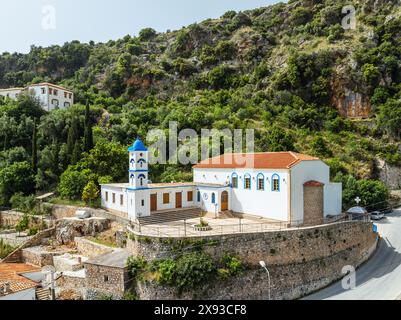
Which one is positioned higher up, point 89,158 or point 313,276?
point 89,158

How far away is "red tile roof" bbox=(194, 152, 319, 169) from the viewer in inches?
931

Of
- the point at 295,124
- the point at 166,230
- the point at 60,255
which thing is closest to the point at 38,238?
the point at 60,255

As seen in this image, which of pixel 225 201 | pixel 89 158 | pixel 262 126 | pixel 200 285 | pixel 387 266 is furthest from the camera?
pixel 262 126

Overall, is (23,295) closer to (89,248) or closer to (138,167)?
(89,248)

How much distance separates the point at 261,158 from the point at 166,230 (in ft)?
31.6

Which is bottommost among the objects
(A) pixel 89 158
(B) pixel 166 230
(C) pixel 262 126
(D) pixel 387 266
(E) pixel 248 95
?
(D) pixel 387 266

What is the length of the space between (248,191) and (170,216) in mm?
6491

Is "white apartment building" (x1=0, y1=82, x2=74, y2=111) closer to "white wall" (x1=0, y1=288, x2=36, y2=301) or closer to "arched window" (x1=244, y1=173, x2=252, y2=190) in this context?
"white wall" (x1=0, y1=288, x2=36, y2=301)

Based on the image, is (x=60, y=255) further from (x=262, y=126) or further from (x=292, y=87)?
(x=292, y=87)

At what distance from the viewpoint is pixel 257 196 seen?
82.3 feet

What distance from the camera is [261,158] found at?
25906 millimetres

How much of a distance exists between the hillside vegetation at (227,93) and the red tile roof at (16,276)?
8.22 metres

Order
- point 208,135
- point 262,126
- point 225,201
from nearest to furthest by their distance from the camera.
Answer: point 225,201 → point 208,135 → point 262,126

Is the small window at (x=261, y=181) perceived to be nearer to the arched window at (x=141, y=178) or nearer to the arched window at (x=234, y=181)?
the arched window at (x=234, y=181)
